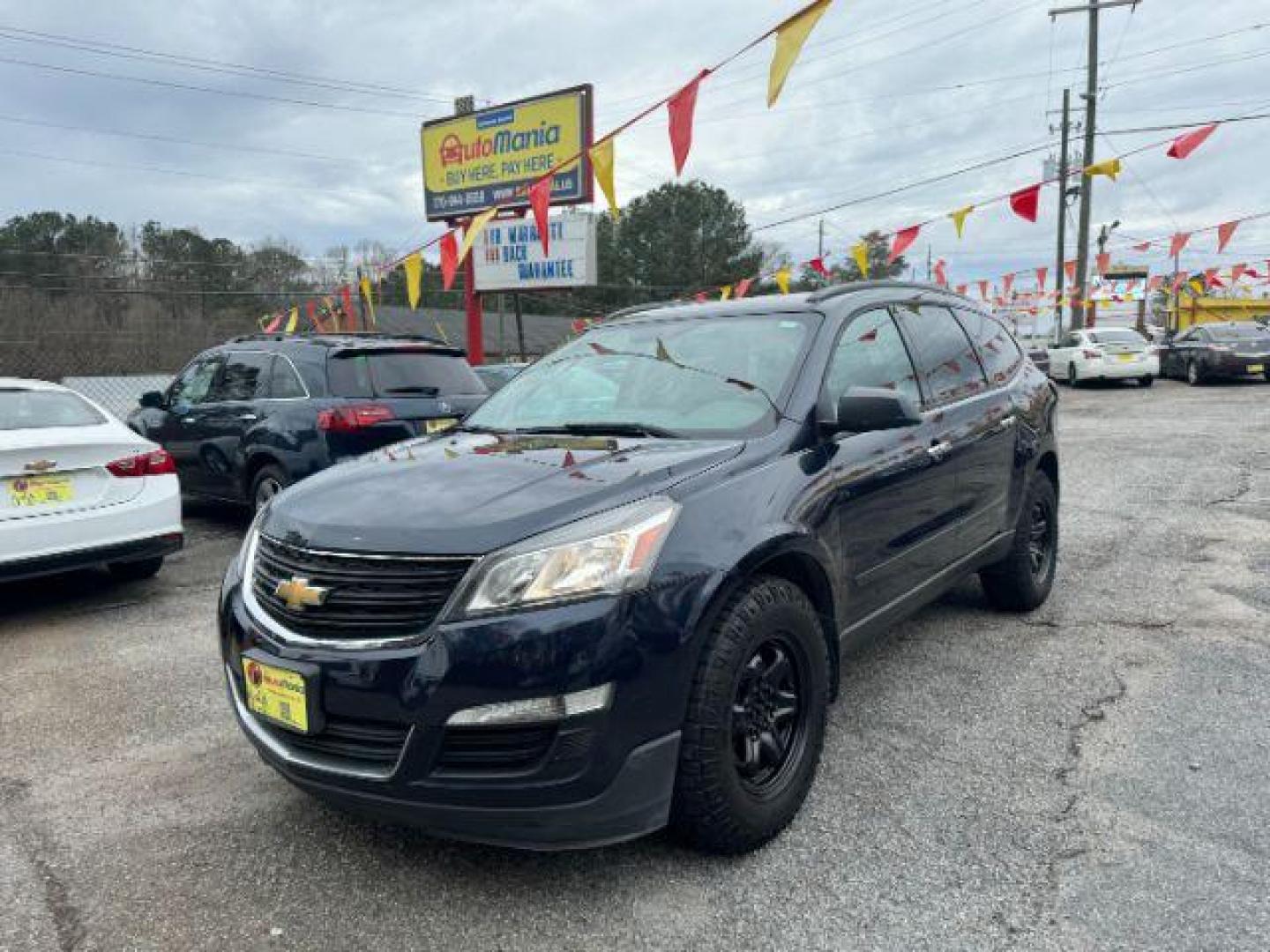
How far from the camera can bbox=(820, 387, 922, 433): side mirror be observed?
9.78 ft

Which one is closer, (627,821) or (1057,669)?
(627,821)

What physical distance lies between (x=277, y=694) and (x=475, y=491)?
2.49ft

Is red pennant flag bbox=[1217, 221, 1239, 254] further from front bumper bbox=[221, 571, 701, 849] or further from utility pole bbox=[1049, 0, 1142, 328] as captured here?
front bumper bbox=[221, 571, 701, 849]

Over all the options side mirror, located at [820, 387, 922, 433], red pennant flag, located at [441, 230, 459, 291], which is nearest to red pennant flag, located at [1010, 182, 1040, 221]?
red pennant flag, located at [441, 230, 459, 291]

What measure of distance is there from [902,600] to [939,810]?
3.00 feet

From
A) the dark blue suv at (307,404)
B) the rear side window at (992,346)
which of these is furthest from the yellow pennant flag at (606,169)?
the rear side window at (992,346)

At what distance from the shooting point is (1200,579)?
548cm

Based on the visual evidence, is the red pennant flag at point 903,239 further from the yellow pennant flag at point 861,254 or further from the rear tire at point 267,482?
the rear tire at point 267,482

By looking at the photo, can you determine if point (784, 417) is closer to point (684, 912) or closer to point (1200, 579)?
point (684, 912)

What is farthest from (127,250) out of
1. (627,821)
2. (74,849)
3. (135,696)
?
(627,821)

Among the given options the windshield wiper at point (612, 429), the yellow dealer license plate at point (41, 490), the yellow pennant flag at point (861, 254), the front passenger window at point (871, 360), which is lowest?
the yellow dealer license plate at point (41, 490)

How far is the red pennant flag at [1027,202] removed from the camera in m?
11.8

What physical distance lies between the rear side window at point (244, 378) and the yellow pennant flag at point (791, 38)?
4.21 meters

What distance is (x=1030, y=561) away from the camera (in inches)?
187
